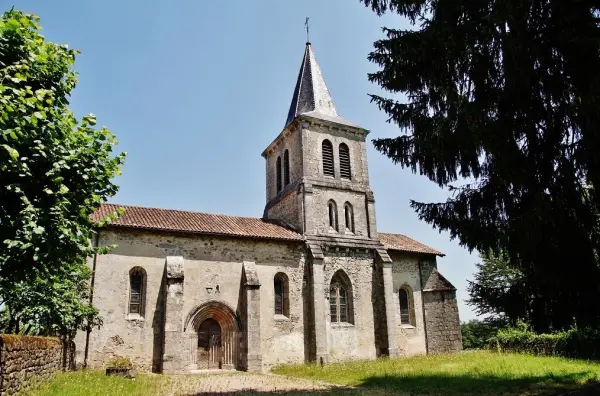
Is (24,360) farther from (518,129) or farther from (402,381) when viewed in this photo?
(518,129)

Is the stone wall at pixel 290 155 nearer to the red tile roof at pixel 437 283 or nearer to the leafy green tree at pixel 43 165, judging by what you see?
the red tile roof at pixel 437 283

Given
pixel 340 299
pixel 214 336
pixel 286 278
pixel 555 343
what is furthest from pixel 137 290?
pixel 555 343

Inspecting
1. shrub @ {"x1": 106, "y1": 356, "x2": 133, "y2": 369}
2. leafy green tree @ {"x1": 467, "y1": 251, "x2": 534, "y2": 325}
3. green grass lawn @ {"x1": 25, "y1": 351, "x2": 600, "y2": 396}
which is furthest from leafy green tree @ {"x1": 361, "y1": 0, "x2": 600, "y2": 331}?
shrub @ {"x1": 106, "y1": 356, "x2": 133, "y2": 369}

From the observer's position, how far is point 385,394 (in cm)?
1120

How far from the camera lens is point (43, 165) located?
756 centimetres

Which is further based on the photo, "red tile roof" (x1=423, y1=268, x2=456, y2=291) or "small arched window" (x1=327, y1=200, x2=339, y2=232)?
"red tile roof" (x1=423, y1=268, x2=456, y2=291)

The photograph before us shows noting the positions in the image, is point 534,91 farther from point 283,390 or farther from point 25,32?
point 283,390

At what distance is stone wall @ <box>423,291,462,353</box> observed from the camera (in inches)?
960

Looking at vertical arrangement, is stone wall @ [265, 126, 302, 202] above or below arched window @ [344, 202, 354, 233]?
above

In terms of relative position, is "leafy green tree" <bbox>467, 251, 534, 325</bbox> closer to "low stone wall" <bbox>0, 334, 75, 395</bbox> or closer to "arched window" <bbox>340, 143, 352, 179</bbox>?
"low stone wall" <bbox>0, 334, 75, 395</bbox>

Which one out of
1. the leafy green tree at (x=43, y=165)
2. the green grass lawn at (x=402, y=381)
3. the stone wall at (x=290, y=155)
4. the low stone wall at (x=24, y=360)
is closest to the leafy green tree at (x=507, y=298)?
the green grass lawn at (x=402, y=381)

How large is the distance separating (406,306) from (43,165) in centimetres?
2143

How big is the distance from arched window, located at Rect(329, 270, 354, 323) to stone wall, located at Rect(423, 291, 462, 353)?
16.8 ft

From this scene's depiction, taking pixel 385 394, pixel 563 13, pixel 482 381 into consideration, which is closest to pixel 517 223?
pixel 563 13
